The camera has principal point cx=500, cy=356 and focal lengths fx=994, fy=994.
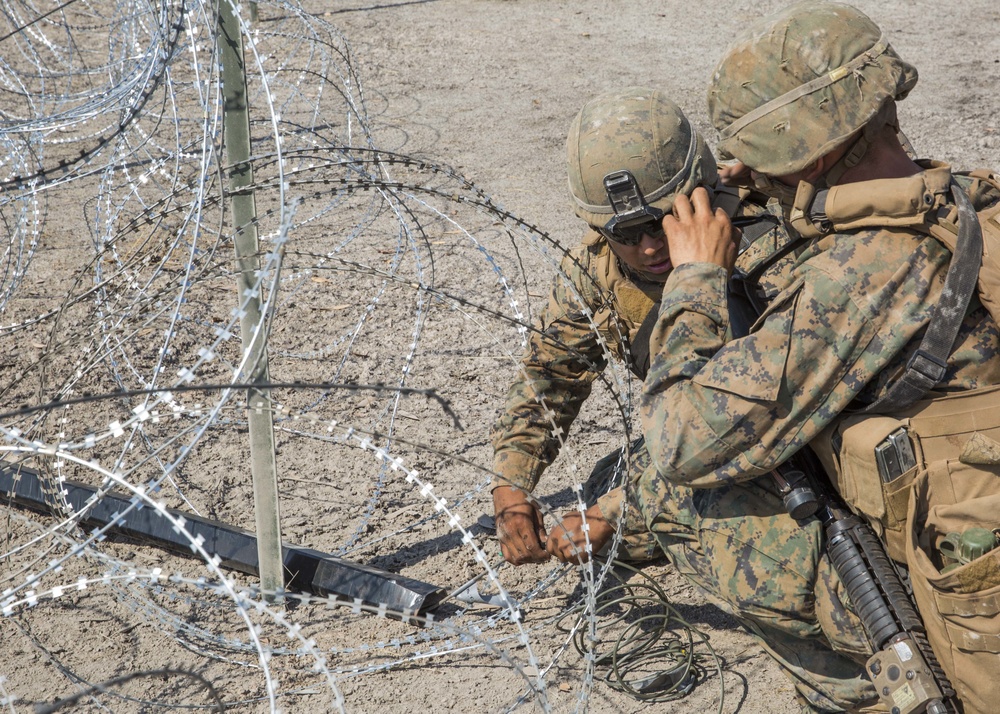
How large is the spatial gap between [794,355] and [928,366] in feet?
1.00

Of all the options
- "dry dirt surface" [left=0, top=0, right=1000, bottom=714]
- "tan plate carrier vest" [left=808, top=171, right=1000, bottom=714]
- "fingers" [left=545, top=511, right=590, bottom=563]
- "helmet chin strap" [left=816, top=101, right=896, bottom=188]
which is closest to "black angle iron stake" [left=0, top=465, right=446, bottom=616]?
"dry dirt surface" [left=0, top=0, right=1000, bottom=714]

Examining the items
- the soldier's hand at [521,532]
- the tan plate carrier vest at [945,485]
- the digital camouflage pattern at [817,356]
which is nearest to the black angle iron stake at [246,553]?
the soldier's hand at [521,532]

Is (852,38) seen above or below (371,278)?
above

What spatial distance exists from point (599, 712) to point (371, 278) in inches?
134

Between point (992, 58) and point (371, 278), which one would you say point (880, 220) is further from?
point (992, 58)

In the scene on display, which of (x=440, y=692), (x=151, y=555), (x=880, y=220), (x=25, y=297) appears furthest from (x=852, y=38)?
(x=25, y=297)

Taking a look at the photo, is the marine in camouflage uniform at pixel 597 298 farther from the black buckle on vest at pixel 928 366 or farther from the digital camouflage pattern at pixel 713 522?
the black buckle on vest at pixel 928 366

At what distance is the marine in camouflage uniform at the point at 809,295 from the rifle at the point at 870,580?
3.4 inches

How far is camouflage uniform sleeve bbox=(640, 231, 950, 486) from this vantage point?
238 centimetres

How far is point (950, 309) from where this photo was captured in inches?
91.3

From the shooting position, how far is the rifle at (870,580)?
2.40 meters

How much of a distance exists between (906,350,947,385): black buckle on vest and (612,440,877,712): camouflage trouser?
0.59 m

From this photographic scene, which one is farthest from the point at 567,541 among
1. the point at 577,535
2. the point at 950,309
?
the point at 950,309

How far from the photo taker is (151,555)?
12.3 feet
